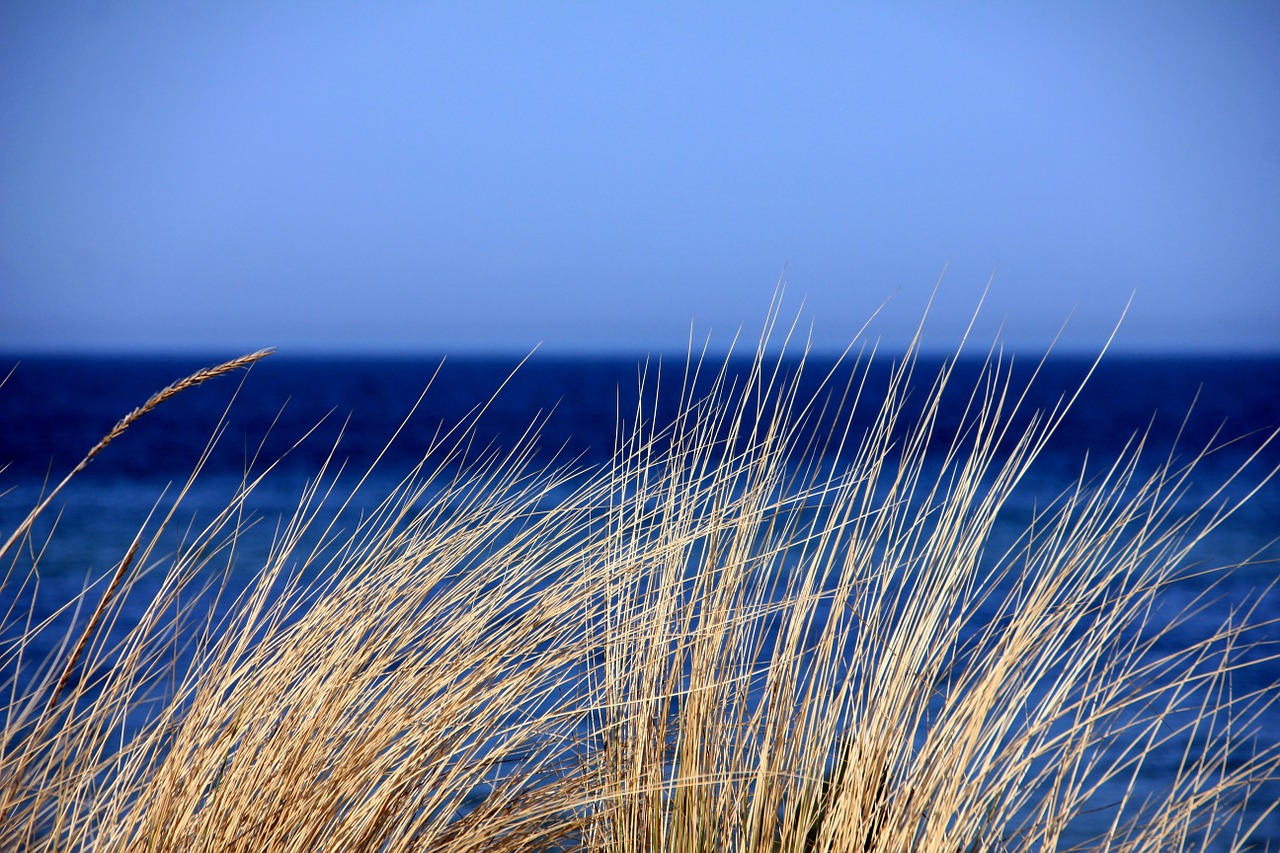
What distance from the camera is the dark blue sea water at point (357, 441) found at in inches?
244

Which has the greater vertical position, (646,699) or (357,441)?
(646,699)

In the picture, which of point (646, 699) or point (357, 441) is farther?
point (357, 441)

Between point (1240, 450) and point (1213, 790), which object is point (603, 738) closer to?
point (1213, 790)

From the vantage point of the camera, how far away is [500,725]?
1.41 m

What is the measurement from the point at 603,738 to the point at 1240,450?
1612 cm

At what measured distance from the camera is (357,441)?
15.5 meters

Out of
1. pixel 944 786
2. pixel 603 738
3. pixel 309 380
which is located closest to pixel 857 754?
pixel 944 786

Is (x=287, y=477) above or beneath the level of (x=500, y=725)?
beneath

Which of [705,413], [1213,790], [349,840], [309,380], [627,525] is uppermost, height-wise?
[705,413]

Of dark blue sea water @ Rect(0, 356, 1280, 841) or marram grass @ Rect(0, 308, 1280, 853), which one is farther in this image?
dark blue sea water @ Rect(0, 356, 1280, 841)

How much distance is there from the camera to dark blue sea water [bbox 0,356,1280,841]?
20.3 feet

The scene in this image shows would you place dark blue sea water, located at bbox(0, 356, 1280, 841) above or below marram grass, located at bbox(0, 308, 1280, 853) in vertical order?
below

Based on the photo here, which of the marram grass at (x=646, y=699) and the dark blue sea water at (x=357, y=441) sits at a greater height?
the marram grass at (x=646, y=699)

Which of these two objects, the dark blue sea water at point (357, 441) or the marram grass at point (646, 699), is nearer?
the marram grass at point (646, 699)
